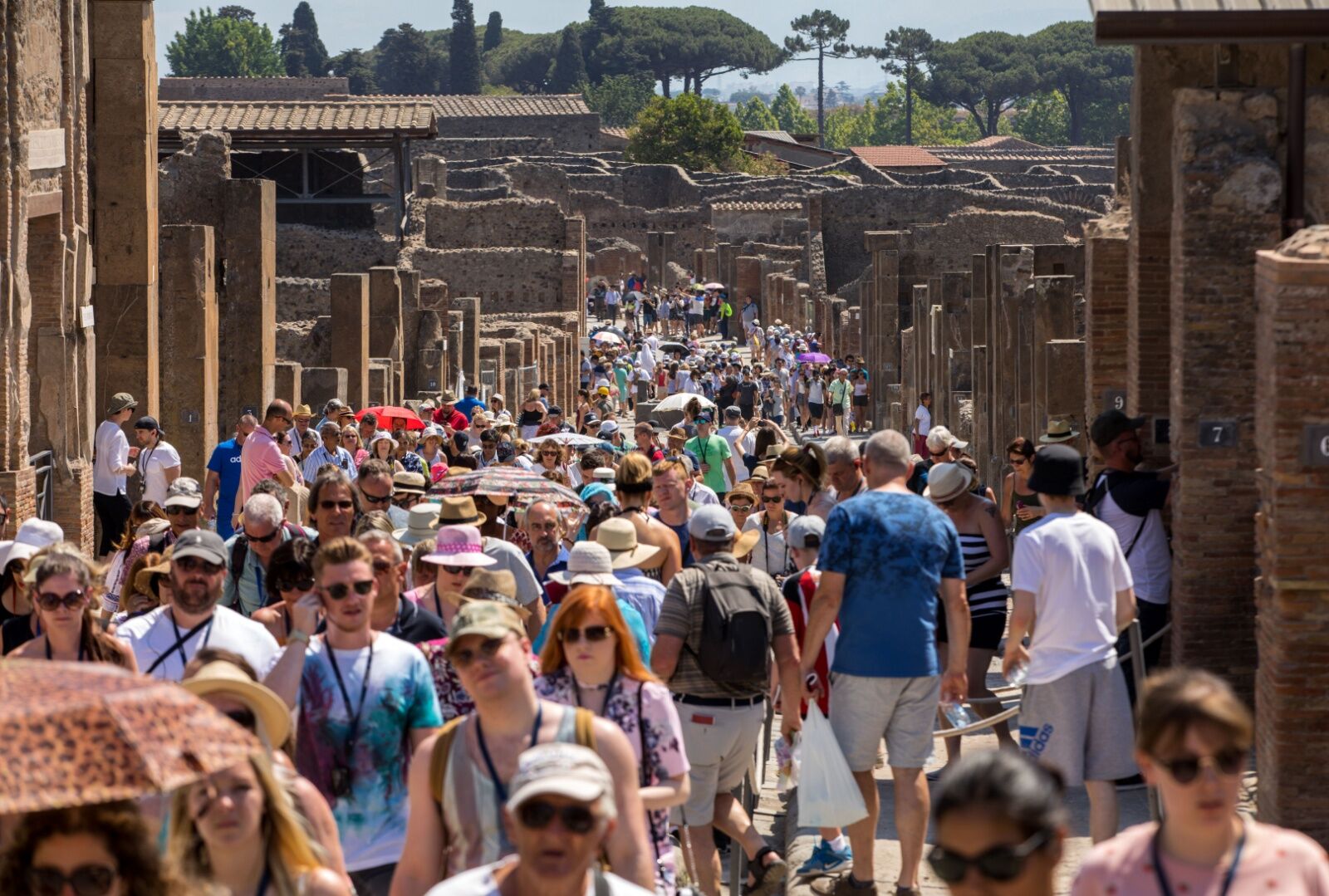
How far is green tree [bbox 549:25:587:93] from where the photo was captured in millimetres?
141000

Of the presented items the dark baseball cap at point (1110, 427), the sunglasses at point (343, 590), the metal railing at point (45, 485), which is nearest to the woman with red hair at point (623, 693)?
the sunglasses at point (343, 590)

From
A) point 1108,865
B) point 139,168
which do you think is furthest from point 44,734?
point 139,168

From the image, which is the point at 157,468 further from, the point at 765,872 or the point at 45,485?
the point at 765,872

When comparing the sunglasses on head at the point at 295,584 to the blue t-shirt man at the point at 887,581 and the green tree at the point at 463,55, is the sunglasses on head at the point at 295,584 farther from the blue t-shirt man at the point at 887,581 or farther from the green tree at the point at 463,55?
the green tree at the point at 463,55

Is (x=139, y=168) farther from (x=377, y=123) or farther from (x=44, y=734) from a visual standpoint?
(x=377, y=123)

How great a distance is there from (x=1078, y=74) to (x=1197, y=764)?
13867 cm

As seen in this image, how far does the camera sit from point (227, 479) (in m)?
13.0

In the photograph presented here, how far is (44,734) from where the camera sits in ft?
11.9

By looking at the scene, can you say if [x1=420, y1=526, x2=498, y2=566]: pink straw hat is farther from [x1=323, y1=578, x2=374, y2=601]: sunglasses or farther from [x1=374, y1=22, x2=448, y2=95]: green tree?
[x1=374, y1=22, x2=448, y2=95]: green tree

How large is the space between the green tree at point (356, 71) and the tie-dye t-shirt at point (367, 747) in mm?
138661

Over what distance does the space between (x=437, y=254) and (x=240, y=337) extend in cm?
2317

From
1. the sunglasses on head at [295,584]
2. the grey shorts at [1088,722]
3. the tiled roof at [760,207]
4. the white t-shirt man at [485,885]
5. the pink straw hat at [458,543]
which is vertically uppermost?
the tiled roof at [760,207]

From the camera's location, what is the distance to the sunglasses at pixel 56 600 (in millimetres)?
6320

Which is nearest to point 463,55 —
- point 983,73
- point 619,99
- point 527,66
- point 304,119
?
point 527,66
